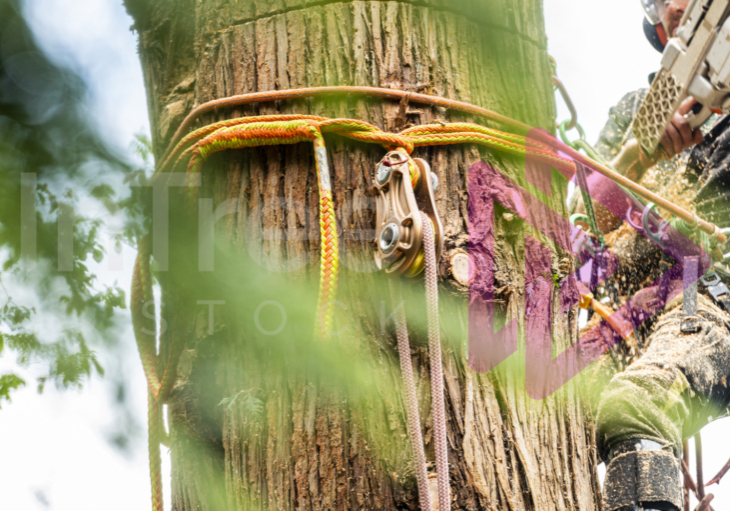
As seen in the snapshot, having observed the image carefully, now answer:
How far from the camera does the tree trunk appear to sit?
100cm

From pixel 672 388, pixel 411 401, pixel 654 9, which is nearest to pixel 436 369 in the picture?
pixel 411 401

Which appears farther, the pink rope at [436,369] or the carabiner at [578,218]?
the carabiner at [578,218]

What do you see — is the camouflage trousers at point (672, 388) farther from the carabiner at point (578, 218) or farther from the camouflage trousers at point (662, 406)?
the carabiner at point (578, 218)

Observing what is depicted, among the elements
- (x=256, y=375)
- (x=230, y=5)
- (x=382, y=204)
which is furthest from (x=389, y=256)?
(x=230, y=5)

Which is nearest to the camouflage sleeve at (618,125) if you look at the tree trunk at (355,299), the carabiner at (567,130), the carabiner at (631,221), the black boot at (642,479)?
the carabiner at (631,221)

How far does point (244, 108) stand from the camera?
117 centimetres

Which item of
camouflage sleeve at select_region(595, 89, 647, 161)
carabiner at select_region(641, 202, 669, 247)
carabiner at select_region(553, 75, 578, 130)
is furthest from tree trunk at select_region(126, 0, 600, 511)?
camouflage sleeve at select_region(595, 89, 647, 161)

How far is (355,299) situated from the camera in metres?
A: 1.06

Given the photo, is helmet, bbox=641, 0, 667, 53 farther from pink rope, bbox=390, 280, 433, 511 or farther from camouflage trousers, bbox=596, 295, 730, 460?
pink rope, bbox=390, 280, 433, 511

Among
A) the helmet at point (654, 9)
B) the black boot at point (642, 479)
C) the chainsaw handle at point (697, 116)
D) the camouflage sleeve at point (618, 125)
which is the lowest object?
the black boot at point (642, 479)

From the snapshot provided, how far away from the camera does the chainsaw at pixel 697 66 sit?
2.51m

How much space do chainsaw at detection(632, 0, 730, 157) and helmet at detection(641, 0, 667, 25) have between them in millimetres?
1332

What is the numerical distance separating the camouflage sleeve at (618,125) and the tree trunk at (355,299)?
3726mm

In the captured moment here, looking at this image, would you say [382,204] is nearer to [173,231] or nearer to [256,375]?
[256,375]
